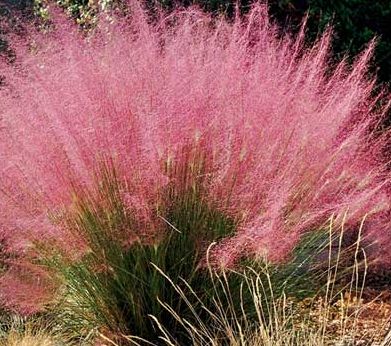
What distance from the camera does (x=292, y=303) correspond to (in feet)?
11.7

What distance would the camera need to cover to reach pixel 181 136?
330 cm

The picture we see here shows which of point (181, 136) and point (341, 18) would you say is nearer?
point (181, 136)

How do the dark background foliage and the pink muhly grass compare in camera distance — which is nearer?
the pink muhly grass

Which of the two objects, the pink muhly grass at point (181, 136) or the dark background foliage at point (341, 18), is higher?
the pink muhly grass at point (181, 136)

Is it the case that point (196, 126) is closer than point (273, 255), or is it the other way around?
point (273, 255)

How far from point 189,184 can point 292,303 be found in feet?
2.42

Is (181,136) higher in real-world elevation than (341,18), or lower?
higher

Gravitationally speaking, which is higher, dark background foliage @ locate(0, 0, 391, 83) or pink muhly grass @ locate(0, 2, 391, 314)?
pink muhly grass @ locate(0, 2, 391, 314)

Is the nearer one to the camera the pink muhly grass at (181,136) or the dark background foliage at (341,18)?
the pink muhly grass at (181,136)

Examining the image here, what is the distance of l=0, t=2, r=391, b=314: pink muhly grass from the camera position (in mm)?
3271

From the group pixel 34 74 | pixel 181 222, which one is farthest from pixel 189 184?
pixel 34 74

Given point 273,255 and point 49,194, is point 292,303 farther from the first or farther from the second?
point 49,194

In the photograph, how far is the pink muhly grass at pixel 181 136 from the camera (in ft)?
10.7

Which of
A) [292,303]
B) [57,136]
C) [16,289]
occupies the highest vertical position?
[57,136]
